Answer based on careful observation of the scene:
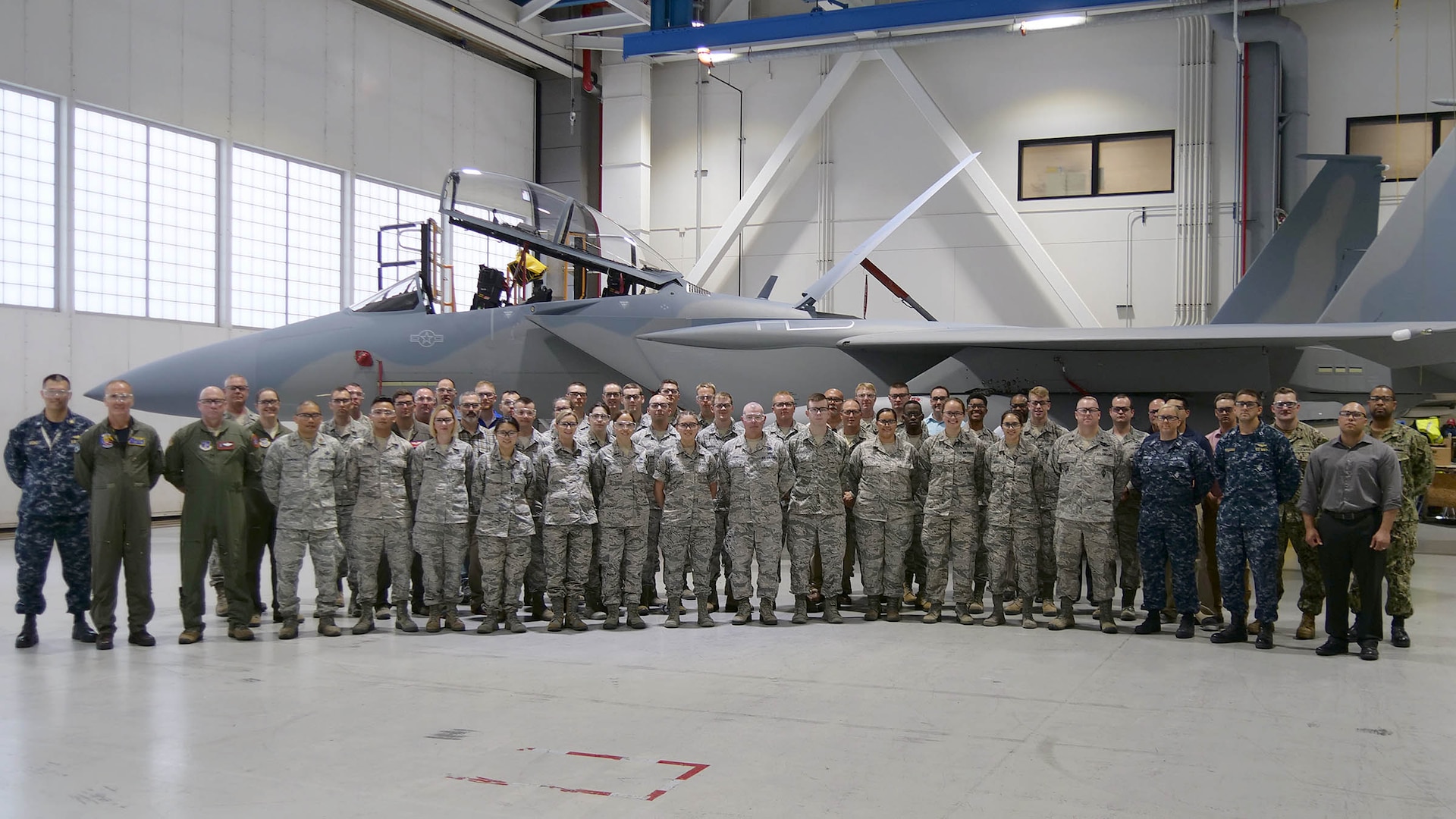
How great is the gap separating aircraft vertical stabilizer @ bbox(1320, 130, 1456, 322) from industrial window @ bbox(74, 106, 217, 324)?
13.1 meters

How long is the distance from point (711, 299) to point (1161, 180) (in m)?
8.62

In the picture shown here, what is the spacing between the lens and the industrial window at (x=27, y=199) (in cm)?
1107

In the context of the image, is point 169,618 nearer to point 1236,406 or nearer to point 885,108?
point 1236,406

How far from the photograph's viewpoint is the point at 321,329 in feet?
31.6

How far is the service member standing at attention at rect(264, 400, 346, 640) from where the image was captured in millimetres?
5875

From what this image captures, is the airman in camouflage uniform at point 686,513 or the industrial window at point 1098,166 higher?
the industrial window at point 1098,166

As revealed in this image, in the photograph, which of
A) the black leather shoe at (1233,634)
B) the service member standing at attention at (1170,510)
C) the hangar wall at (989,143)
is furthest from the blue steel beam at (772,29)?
the black leather shoe at (1233,634)

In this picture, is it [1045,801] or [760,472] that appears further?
[760,472]

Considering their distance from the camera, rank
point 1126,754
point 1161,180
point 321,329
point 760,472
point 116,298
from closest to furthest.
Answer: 1. point 1126,754
2. point 760,472
3. point 321,329
4. point 116,298
5. point 1161,180

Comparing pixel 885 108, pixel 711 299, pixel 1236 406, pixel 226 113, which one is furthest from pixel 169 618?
pixel 885 108

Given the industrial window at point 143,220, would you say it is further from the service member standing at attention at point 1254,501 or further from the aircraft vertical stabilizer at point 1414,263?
the aircraft vertical stabilizer at point 1414,263

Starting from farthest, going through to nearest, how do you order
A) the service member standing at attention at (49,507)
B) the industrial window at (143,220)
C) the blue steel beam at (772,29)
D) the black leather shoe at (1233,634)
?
1. the blue steel beam at (772,29)
2. the industrial window at (143,220)
3. the black leather shoe at (1233,634)
4. the service member standing at attention at (49,507)

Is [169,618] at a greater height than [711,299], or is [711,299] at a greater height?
[711,299]

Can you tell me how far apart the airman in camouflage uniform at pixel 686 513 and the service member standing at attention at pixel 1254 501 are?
9.74 ft
